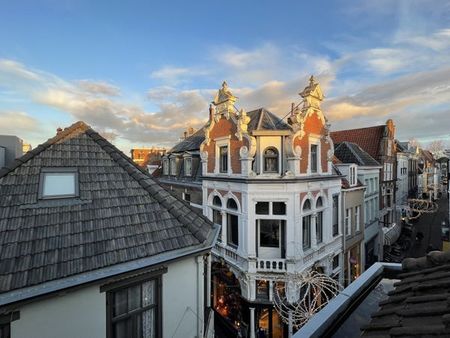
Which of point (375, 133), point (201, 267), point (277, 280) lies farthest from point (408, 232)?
point (201, 267)

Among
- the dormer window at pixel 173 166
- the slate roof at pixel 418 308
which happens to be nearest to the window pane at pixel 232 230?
the dormer window at pixel 173 166

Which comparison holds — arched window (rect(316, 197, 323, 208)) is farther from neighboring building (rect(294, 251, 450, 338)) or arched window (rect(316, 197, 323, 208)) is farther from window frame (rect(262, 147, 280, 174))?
neighboring building (rect(294, 251, 450, 338))

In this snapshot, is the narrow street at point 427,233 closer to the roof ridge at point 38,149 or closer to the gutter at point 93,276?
the gutter at point 93,276

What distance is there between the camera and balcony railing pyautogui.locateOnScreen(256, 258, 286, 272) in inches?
489

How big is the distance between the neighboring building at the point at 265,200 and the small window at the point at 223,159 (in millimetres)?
54

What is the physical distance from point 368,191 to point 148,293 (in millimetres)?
20556

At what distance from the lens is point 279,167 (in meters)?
12.4

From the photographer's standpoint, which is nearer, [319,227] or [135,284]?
[135,284]

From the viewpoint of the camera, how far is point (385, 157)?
23031 millimetres

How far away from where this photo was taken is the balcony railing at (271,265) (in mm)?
12414

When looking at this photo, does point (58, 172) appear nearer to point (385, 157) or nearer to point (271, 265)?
point (271, 265)

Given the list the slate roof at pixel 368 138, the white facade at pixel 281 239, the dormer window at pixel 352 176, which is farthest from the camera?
the slate roof at pixel 368 138

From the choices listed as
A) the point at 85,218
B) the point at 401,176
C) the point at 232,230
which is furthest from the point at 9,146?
the point at 401,176

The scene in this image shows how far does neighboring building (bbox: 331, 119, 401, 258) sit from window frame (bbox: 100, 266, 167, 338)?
23.4 m
